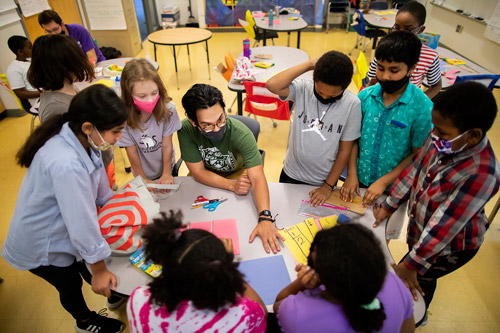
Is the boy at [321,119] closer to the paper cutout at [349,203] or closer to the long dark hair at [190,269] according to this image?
the paper cutout at [349,203]

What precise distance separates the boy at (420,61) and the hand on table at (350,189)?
867mm

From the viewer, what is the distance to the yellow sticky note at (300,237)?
1.39 meters

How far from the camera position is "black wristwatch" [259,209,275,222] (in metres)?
1.52

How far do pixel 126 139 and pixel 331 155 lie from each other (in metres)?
1.27

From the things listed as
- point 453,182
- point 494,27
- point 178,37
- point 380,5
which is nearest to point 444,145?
point 453,182

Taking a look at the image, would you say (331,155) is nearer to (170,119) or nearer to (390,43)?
(390,43)

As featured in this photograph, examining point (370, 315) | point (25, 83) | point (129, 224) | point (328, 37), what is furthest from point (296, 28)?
point (370, 315)

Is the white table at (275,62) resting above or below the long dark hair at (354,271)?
below

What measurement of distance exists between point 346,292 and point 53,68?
2.00 m

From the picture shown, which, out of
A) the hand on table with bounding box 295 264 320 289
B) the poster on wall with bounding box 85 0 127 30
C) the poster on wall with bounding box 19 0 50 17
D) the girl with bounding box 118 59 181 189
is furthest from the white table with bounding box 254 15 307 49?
the hand on table with bounding box 295 264 320 289

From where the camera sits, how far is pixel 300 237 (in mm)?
1447

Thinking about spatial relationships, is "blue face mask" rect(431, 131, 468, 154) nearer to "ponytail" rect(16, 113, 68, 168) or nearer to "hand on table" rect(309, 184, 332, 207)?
"hand on table" rect(309, 184, 332, 207)

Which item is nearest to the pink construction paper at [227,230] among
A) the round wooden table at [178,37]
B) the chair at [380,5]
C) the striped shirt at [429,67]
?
→ the striped shirt at [429,67]

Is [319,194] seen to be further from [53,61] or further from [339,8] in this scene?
[339,8]
